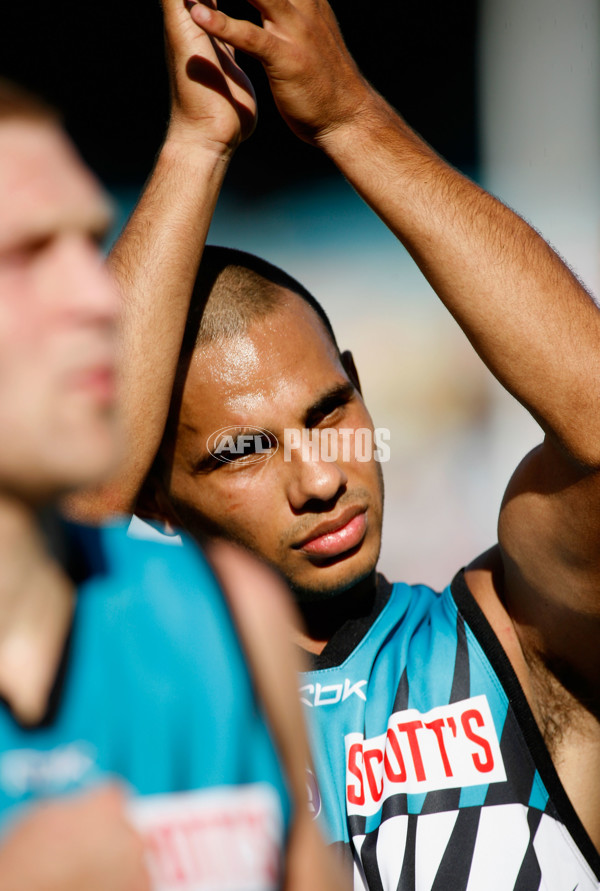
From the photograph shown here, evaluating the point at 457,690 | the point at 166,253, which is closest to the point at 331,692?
the point at 457,690

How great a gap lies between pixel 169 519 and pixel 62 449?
141 cm

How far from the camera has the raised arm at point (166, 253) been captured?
1.51 meters

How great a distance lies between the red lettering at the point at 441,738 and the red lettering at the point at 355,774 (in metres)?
0.15

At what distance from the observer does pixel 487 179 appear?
470cm

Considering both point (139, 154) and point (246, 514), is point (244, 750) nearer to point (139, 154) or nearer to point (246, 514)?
point (246, 514)

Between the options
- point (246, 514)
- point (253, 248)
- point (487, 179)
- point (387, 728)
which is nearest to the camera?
point (387, 728)

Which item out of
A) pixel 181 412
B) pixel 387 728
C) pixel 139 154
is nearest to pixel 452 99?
pixel 139 154

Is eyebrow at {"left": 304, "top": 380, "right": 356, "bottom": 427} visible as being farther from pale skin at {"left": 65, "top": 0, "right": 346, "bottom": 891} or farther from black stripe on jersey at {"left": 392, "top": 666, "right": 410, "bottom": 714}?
black stripe on jersey at {"left": 392, "top": 666, "right": 410, "bottom": 714}

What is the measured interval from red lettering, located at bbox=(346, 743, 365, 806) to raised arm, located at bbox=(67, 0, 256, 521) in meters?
0.66

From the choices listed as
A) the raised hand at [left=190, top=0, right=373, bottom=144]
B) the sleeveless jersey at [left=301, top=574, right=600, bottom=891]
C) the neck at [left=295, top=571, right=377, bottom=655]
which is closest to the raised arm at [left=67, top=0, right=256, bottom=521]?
the raised hand at [left=190, top=0, right=373, bottom=144]

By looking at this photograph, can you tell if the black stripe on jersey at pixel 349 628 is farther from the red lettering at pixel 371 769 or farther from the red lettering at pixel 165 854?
the red lettering at pixel 165 854

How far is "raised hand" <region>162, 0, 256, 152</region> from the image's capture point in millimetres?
1450

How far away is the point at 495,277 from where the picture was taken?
138 cm

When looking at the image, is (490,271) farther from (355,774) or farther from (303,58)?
(355,774)
